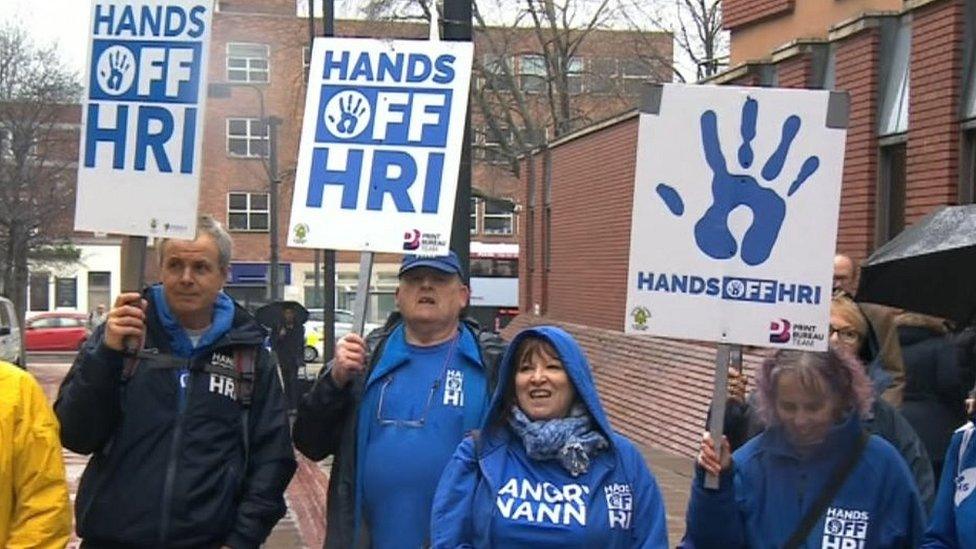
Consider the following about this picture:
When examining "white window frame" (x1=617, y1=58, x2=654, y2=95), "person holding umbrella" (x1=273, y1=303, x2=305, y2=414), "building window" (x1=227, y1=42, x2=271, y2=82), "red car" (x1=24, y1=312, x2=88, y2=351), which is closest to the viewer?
"person holding umbrella" (x1=273, y1=303, x2=305, y2=414)

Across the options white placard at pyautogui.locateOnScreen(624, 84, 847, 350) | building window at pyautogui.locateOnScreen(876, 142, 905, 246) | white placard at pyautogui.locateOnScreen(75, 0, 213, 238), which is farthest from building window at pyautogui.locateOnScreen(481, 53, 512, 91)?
white placard at pyautogui.locateOnScreen(624, 84, 847, 350)

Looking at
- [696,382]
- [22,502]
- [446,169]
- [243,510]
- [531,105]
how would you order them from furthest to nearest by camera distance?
1. [531,105]
2. [696,382]
3. [446,169]
4. [243,510]
5. [22,502]

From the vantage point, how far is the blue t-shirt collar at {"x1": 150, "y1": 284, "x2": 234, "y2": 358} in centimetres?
422

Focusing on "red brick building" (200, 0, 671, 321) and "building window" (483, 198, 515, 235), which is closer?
"red brick building" (200, 0, 671, 321)

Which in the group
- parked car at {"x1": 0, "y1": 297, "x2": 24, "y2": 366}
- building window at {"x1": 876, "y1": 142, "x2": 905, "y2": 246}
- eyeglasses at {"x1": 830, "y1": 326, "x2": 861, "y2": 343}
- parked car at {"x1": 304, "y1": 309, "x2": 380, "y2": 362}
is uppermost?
building window at {"x1": 876, "y1": 142, "x2": 905, "y2": 246}

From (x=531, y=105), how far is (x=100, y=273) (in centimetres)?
2349

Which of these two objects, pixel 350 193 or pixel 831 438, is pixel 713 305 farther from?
pixel 350 193

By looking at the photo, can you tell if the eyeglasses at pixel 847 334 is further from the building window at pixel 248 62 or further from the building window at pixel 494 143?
the building window at pixel 494 143

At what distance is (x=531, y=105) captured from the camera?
1766 inches

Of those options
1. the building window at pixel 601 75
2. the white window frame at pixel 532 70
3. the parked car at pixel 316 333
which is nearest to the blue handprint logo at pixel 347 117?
the parked car at pixel 316 333

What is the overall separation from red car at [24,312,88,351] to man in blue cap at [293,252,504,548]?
36437 mm

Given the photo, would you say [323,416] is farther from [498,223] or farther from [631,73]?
[498,223]

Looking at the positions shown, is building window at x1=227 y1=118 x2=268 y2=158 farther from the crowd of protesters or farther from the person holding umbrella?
the crowd of protesters

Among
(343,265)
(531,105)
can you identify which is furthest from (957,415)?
(343,265)
